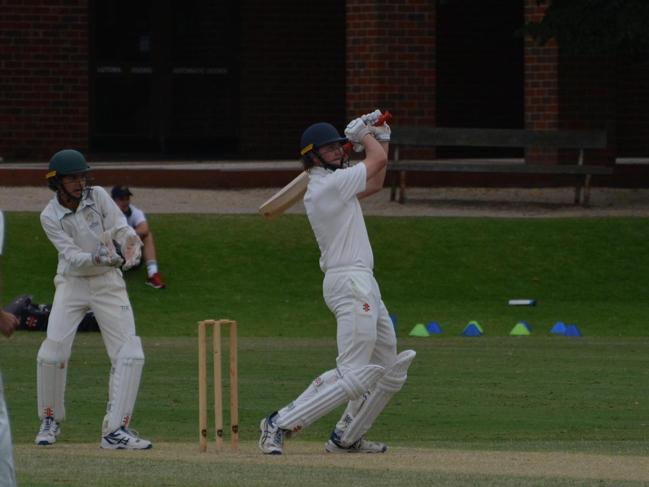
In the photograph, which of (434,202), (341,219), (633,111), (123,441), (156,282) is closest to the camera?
(341,219)

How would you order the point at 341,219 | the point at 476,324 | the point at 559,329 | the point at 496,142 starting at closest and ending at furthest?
the point at 341,219 → the point at 559,329 → the point at 476,324 → the point at 496,142

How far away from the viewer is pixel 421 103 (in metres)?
25.1

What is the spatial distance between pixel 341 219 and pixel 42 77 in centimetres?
1851

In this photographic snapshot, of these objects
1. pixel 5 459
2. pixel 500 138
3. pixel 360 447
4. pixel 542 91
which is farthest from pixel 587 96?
pixel 5 459

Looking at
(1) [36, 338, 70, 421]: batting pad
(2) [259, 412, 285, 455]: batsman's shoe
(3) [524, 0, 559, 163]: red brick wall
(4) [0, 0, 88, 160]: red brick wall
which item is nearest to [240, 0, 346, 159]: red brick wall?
(4) [0, 0, 88, 160]: red brick wall

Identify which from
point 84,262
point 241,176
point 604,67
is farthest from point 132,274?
point 84,262

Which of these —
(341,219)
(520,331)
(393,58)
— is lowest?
(520,331)

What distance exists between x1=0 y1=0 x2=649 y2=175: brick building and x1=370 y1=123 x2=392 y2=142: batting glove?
14.8 meters

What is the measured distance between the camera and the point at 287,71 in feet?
98.9

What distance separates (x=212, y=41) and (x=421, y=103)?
244 inches

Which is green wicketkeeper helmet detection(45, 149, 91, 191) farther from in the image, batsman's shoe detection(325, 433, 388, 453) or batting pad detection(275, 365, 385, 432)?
batsman's shoe detection(325, 433, 388, 453)

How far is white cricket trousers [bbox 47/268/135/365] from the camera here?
10.5 m

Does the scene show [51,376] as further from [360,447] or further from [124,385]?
[360,447]

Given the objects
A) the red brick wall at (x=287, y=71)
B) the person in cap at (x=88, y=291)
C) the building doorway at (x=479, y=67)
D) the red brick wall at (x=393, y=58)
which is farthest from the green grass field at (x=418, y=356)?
the building doorway at (x=479, y=67)
